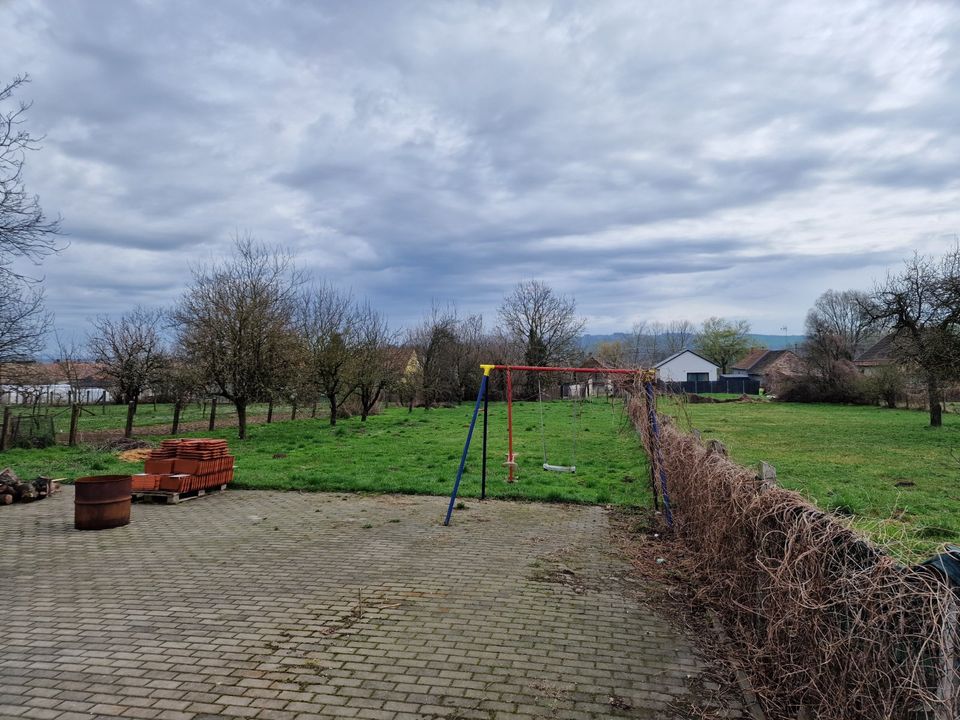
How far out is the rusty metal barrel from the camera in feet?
27.0

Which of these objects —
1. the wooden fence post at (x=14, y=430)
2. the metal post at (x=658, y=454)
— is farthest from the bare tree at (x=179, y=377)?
the metal post at (x=658, y=454)

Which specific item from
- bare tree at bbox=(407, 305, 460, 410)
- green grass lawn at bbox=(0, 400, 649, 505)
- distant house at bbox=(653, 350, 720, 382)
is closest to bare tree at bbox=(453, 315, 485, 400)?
bare tree at bbox=(407, 305, 460, 410)

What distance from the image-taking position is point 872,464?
13.8 m

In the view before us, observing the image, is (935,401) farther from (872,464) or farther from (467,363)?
(467,363)

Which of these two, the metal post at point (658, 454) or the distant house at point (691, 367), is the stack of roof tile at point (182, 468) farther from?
the distant house at point (691, 367)

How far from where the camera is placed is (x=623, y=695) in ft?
12.5

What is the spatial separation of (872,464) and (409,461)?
10896mm

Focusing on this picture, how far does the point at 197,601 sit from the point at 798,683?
4920mm

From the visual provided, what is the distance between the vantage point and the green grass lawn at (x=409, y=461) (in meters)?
11.2

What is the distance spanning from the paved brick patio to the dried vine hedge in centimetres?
69

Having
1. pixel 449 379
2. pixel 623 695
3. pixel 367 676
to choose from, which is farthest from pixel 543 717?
pixel 449 379

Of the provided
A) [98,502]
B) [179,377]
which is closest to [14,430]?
[179,377]

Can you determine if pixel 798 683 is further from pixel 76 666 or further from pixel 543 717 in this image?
pixel 76 666

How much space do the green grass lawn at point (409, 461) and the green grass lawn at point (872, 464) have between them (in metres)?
2.42
